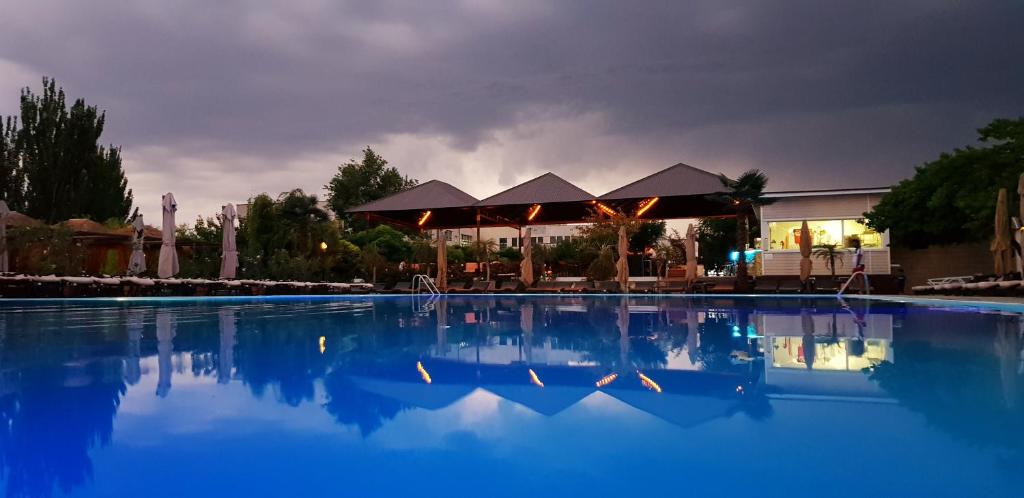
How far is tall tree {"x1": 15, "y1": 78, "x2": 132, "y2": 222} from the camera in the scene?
89.7 ft

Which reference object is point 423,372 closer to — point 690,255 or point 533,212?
point 690,255

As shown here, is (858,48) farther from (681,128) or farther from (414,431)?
(414,431)

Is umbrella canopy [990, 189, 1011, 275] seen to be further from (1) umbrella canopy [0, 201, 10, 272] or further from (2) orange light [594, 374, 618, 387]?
(1) umbrella canopy [0, 201, 10, 272]

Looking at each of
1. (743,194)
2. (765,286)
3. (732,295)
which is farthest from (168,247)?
(765,286)

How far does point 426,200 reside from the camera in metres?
21.8

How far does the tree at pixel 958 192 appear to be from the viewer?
15.9 metres

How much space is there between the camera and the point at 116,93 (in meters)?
25.2

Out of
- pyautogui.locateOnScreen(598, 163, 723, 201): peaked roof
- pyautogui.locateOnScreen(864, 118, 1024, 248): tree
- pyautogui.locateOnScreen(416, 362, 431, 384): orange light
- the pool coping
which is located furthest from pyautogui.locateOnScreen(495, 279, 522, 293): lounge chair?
pyautogui.locateOnScreen(416, 362, 431, 384): orange light

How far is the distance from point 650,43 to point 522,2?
534cm

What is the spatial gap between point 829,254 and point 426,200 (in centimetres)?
1377

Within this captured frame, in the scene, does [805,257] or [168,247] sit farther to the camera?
[805,257]

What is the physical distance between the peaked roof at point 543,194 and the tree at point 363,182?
79.4ft

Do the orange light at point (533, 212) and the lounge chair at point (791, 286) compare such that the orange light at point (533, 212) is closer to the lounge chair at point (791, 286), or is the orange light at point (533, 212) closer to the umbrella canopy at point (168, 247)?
the lounge chair at point (791, 286)

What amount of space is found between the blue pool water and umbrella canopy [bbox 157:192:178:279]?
11.5 metres
